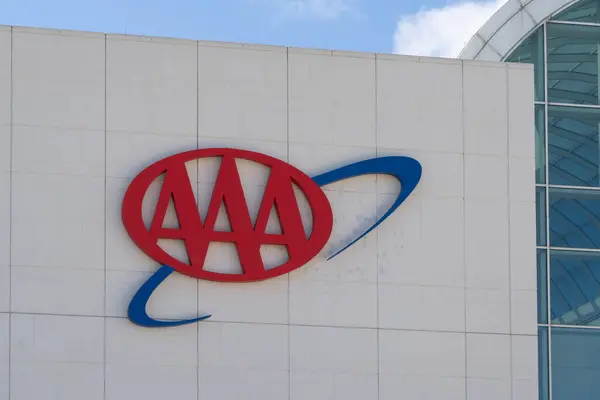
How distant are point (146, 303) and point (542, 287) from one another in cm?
715

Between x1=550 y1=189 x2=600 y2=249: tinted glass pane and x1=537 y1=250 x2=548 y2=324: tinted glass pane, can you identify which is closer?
x1=537 y1=250 x2=548 y2=324: tinted glass pane

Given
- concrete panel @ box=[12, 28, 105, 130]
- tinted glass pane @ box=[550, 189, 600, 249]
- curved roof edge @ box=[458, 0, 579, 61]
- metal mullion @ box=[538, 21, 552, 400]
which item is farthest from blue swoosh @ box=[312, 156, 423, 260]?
concrete panel @ box=[12, 28, 105, 130]

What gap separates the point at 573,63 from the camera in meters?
30.2

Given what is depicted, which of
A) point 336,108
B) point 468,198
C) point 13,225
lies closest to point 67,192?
point 13,225

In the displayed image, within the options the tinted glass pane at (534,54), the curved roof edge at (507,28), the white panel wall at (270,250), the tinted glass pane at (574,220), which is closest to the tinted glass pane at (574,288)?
the tinted glass pane at (574,220)

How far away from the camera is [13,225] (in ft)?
84.0

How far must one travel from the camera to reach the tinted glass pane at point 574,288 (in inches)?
1123

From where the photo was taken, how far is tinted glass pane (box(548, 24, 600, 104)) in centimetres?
Result: 2980

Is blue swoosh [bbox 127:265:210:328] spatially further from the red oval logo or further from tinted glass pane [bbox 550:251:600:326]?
tinted glass pane [bbox 550:251:600:326]

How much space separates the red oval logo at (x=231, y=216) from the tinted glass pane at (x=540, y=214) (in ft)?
13.9

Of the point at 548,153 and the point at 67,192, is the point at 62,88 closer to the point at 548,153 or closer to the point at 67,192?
the point at 67,192

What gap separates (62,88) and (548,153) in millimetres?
8756

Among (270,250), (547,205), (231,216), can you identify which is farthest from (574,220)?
(231,216)

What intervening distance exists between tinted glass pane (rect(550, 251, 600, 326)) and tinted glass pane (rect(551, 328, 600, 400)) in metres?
0.23
